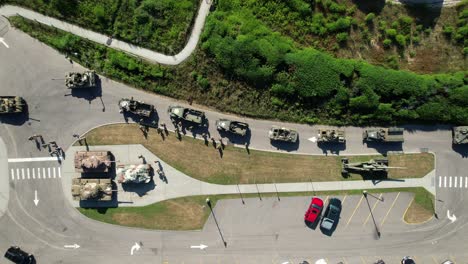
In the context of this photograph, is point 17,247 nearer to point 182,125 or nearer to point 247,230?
Result: point 182,125

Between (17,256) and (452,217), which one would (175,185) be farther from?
(452,217)

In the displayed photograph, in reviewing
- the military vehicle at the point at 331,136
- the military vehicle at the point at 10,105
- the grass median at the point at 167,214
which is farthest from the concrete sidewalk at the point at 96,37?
the military vehicle at the point at 331,136

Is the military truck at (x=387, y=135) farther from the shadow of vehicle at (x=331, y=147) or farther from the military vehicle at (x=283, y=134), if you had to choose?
the military vehicle at (x=283, y=134)

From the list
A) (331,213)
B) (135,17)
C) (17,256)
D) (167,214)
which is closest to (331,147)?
(331,213)

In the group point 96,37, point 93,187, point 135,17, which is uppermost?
point 135,17

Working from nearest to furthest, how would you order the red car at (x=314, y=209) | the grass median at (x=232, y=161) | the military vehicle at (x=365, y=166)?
1. the military vehicle at (x=365, y=166)
2. the red car at (x=314, y=209)
3. the grass median at (x=232, y=161)

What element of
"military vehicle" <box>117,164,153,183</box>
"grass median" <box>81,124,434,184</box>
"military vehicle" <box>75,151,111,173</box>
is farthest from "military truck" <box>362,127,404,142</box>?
"military vehicle" <box>75,151,111,173</box>

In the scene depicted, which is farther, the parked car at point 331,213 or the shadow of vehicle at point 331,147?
the shadow of vehicle at point 331,147

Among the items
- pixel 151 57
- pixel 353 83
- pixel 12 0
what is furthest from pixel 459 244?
pixel 12 0
